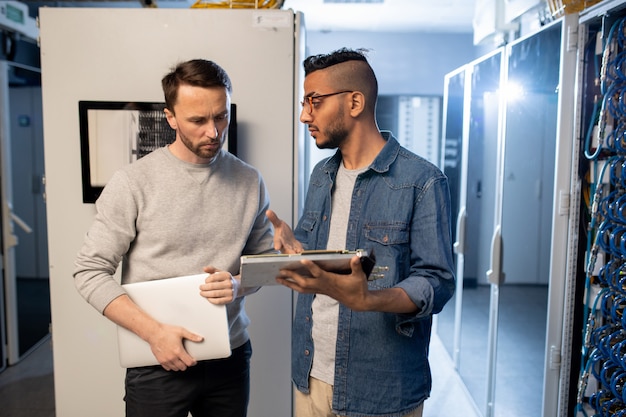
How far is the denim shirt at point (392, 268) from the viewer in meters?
1.23

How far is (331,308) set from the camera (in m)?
1.35

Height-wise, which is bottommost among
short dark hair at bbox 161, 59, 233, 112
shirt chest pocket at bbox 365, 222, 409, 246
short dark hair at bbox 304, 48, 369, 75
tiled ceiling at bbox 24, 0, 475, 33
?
shirt chest pocket at bbox 365, 222, 409, 246

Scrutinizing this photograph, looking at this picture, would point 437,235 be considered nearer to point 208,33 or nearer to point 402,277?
point 402,277

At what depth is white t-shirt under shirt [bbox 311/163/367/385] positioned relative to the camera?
1.33m

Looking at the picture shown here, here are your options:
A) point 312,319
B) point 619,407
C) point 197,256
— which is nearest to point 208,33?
point 197,256

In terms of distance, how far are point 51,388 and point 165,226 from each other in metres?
2.41

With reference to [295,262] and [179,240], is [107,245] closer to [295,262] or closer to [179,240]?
[179,240]

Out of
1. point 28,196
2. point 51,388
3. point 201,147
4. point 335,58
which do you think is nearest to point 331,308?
point 201,147

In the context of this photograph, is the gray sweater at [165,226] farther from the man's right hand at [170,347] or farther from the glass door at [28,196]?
the glass door at [28,196]

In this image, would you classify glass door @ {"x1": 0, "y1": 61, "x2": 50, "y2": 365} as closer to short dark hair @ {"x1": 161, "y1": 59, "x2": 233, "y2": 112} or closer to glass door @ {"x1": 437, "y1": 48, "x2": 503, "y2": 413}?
glass door @ {"x1": 437, "y1": 48, "x2": 503, "y2": 413}

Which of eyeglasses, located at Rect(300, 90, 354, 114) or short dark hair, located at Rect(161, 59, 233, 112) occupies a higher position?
short dark hair, located at Rect(161, 59, 233, 112)

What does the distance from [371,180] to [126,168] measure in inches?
27.2

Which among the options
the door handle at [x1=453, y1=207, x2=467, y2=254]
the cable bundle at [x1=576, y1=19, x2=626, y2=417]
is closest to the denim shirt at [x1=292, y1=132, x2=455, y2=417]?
the cable bundle at [x1=576, y1=19, x2=626, y2=417]

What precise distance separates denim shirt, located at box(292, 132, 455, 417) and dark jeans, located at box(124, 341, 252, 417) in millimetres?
349
